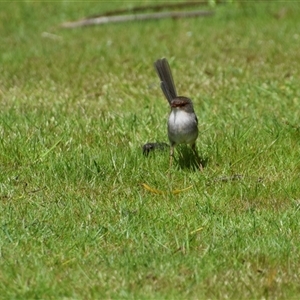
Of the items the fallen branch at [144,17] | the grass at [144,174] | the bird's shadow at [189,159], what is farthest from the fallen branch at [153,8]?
the bird's shadow at [189,159]

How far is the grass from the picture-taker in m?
4.94

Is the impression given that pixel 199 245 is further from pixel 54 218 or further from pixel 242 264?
pixel 54 218

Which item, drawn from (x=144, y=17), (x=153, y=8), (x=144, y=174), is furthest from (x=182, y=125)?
(x=153, y=8)

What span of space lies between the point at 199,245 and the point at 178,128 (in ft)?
5.39

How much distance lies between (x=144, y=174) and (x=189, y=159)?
526mm

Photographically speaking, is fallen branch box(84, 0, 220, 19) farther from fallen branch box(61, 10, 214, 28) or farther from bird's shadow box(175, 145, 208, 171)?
bird's shadow box(175, 145, 208, 171)

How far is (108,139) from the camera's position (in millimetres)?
7590

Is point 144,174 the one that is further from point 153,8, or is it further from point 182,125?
point 153,8

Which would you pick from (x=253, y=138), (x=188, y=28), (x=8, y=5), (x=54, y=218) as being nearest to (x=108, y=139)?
(x=253, y=138)

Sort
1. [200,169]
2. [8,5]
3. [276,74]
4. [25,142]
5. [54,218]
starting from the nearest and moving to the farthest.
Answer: [54,218] → [200,169] → [25,142] → [276,74] → [8,5]

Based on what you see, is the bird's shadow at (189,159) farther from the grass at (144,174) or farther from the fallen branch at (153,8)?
the fallen branch at (153,8)

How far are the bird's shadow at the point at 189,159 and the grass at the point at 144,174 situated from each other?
0.14 feet

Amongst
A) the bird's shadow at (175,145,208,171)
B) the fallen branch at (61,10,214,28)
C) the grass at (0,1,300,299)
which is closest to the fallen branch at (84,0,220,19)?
the fallen branch at (61,10,214,28)

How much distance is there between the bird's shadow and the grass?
42 millimetres
